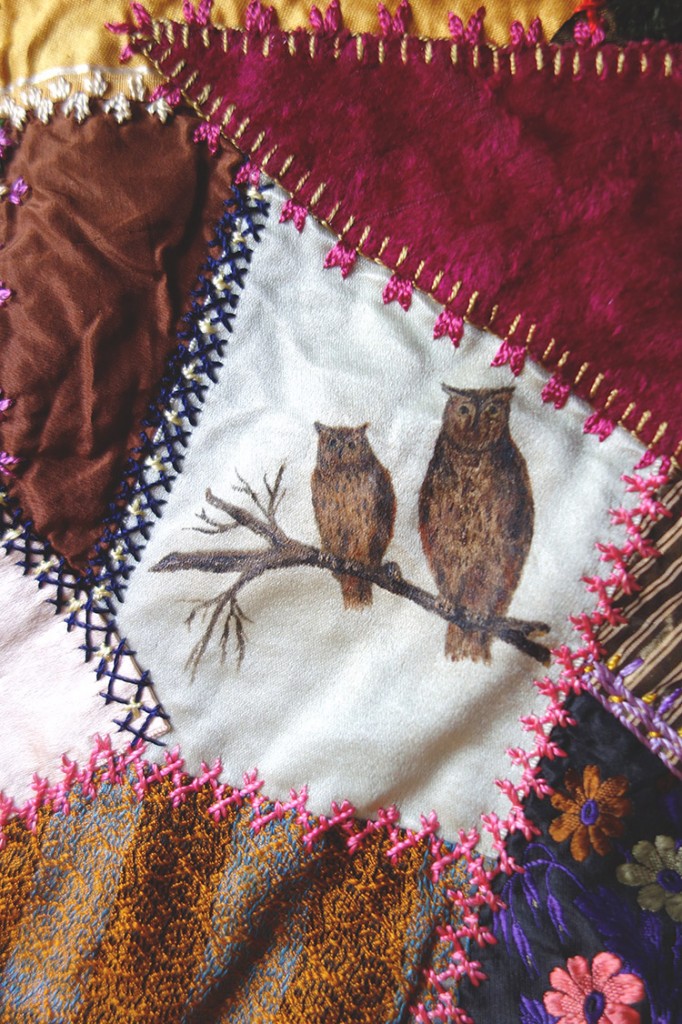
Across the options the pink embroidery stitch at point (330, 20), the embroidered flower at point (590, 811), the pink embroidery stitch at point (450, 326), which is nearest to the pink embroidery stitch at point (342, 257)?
the pink embroidery stitch at point (450, 326)

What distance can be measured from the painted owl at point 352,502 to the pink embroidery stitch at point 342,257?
0.52 ft

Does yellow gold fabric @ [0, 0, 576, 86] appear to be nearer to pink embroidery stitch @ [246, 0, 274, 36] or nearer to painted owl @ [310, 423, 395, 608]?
pink embroidery stitch @ [246, 0, 274, 36]

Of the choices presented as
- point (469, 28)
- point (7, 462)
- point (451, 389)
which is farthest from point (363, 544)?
point (469, 28)

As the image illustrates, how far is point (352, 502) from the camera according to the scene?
28.7 inches

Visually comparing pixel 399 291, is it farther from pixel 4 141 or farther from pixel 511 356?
pixel 4 141

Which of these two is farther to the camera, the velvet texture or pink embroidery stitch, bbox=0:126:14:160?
pink embroidery stitch, bbox=0:126:14:160

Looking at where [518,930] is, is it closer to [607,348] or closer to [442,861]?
[442,861]

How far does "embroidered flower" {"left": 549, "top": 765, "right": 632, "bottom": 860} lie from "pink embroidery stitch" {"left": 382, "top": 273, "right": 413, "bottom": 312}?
1.52 feet

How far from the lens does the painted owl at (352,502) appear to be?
0.73 metres

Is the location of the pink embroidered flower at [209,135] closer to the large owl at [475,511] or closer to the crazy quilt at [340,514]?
the crazy quilt at [340,514]

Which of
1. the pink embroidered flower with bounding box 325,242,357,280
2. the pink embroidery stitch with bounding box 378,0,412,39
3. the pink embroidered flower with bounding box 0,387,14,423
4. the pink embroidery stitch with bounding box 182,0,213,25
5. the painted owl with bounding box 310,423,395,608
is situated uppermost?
the pink embroidery stitch with bounding box 378,0,412,39

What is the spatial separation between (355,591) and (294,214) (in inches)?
14.9

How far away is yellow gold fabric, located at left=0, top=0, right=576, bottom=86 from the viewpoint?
719 mm

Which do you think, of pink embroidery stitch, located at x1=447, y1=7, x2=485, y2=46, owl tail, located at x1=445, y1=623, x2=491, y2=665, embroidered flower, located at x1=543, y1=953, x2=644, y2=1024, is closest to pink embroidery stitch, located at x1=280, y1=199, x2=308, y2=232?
pink embroidery stitch, located at x1=447, y1=7, x2=485, y2=46
